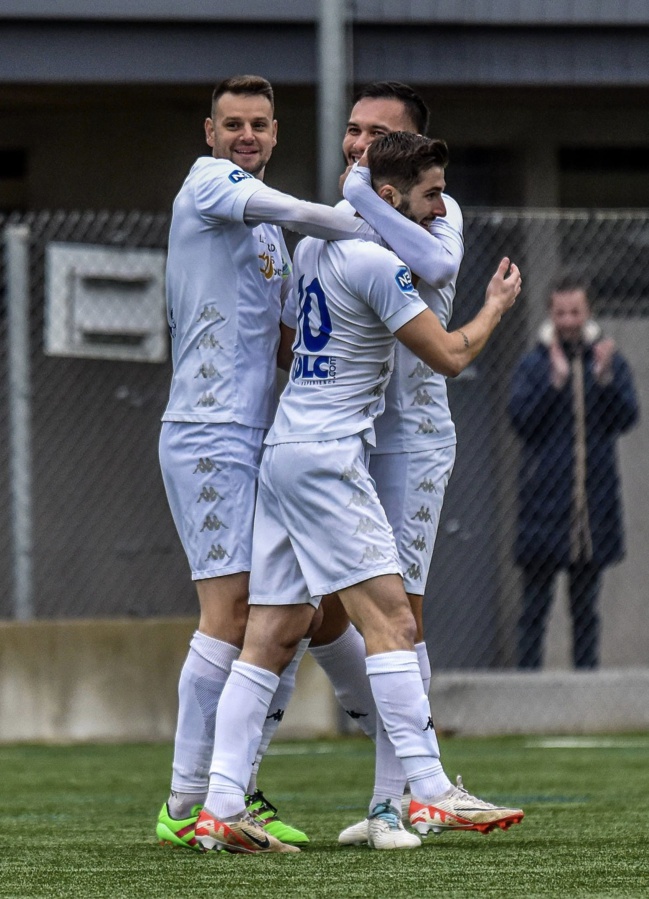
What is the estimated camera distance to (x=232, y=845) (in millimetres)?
4113

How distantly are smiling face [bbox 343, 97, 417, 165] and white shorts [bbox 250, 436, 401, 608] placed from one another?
86cm

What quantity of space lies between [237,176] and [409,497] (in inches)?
34.7

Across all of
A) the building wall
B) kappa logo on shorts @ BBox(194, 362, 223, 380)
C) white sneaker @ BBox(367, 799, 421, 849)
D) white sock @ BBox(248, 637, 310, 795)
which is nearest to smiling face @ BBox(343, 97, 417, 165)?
kappa logo on shorts @ BBox(194, 362, 223, 380)

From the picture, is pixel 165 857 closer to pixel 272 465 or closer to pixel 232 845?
pixel 232 845

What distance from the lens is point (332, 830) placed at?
4852 mm

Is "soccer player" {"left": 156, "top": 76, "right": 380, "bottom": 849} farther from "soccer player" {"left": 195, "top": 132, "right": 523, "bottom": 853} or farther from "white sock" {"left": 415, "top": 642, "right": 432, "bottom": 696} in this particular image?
"white sock" {"left": 415, "top": 642, "right": 432, "bottom": 696}

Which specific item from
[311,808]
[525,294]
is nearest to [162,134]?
[525,294]

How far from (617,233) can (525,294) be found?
58 centimetres

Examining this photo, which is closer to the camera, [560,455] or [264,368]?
[264,368]

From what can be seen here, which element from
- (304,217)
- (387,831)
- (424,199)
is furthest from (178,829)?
(424,199)

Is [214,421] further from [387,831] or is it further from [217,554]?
[387,831]

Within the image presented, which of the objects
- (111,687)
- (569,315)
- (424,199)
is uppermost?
(424,199)

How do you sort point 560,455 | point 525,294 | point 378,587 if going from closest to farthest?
1. point 378,587
2. point 560,455
3. point 525,294

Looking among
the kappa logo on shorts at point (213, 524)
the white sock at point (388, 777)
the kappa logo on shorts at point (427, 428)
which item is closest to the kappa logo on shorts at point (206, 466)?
the kappa logo on shorts at point (213, 524)
